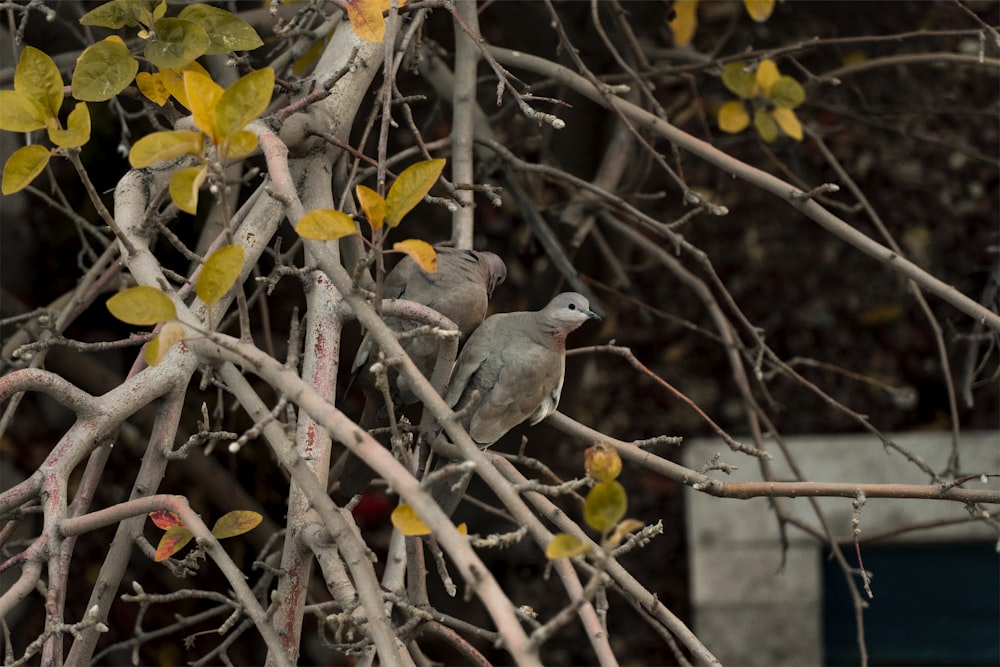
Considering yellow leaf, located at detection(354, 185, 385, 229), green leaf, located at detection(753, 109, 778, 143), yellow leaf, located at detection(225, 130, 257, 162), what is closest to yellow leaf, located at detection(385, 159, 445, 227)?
yellow leaf, located at detection(354, 185, 385, 229)

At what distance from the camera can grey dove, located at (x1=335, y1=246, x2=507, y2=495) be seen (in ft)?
4.51

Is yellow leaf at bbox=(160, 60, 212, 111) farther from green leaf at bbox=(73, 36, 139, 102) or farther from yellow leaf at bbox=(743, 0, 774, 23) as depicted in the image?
yellow leaf at bbox=(743, 0, 774, 23)

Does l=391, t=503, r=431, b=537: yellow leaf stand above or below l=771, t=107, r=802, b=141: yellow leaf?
below

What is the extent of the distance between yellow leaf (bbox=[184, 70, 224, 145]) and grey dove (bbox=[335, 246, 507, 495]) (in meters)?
0.44

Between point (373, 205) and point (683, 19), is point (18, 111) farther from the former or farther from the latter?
point (683, 19)

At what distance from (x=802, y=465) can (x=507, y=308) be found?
3.23 ft

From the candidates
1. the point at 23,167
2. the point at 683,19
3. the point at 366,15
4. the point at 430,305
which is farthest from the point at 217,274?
the point at 683,19

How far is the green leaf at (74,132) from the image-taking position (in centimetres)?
101

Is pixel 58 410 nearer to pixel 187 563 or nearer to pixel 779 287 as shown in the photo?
pixel 187 563

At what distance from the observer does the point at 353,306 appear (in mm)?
968

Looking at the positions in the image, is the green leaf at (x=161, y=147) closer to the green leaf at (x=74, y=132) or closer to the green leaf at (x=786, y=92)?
the green leaf at (x=74, y=132)

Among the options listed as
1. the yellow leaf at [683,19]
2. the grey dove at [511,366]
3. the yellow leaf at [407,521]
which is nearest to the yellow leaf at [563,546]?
the yellow leaf at [407,521]

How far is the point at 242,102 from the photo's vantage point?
0.93 meters

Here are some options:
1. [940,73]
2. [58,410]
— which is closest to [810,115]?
[940,73]
